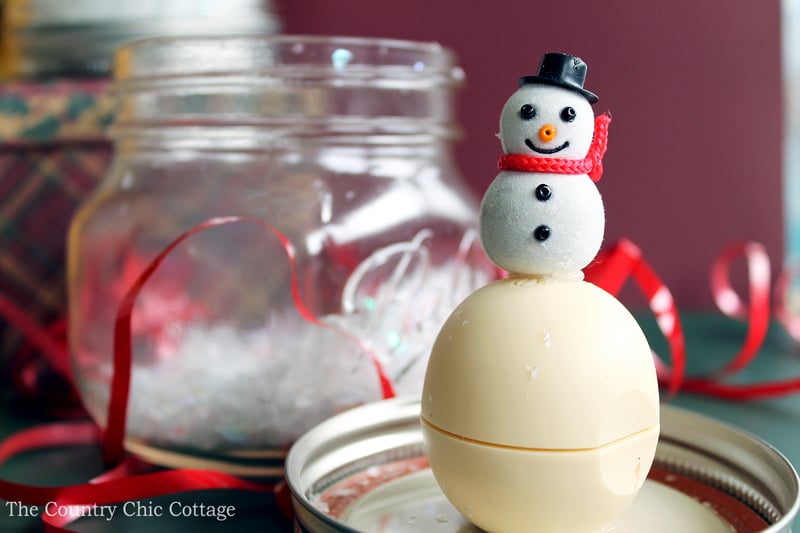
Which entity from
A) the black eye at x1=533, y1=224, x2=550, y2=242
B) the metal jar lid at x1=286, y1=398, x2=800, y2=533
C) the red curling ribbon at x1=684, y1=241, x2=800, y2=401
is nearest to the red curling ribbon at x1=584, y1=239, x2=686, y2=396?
the red curling ribbon at x1=684, y1=241, x2=800, y2=401

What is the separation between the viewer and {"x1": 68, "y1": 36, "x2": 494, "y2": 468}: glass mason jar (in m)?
0.43

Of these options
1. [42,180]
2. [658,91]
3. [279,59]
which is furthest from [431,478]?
[658,91]

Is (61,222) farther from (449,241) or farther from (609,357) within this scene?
(609,357)

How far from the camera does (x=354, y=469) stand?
0.39m

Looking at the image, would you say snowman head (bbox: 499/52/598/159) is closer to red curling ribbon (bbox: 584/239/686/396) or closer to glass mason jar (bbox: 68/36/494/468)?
glass mason jar (bbox: 68/36/494/468)

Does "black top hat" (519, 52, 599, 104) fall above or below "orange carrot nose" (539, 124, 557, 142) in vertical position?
above

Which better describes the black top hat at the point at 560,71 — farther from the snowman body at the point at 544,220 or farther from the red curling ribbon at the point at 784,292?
the red curling ribbon at the point at 784,292

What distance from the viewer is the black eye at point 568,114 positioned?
291 millimetres

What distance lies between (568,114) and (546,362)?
8 cm

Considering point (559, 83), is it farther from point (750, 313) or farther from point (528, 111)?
point (750, 313)

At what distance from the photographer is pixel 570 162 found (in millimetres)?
297

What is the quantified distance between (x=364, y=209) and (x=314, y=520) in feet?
0.64

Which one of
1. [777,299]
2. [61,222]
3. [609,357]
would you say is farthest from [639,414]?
[777,299]

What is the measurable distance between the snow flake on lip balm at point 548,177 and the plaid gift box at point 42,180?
40cm
